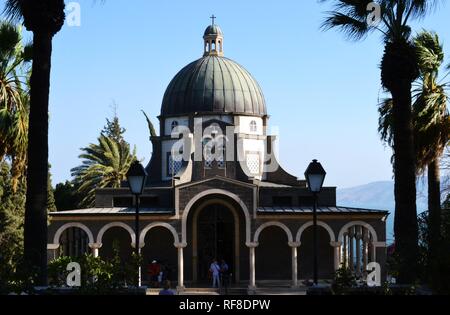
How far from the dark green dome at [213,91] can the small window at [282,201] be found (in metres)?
6.49

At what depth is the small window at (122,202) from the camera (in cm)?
4227

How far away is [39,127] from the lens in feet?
58.0

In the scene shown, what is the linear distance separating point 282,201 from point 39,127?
26.1 metres

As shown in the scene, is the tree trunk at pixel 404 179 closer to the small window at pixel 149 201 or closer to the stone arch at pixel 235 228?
the stone arch at pixel 235 228

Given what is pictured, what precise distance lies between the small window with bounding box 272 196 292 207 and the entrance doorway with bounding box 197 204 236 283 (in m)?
2.49

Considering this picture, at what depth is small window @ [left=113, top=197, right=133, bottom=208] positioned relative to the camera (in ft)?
139

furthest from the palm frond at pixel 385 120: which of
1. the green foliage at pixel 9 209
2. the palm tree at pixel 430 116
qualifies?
the green foliage at pixel 9 209

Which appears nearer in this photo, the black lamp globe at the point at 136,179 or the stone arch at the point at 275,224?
the black lamp globe at the point at 136,179

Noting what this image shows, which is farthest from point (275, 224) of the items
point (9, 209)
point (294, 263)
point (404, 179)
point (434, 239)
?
point (434, 239)

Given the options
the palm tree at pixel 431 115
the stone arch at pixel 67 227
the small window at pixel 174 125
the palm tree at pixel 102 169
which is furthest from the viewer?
the palm tree at pixel 102 169

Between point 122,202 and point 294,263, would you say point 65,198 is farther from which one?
point 294,263
